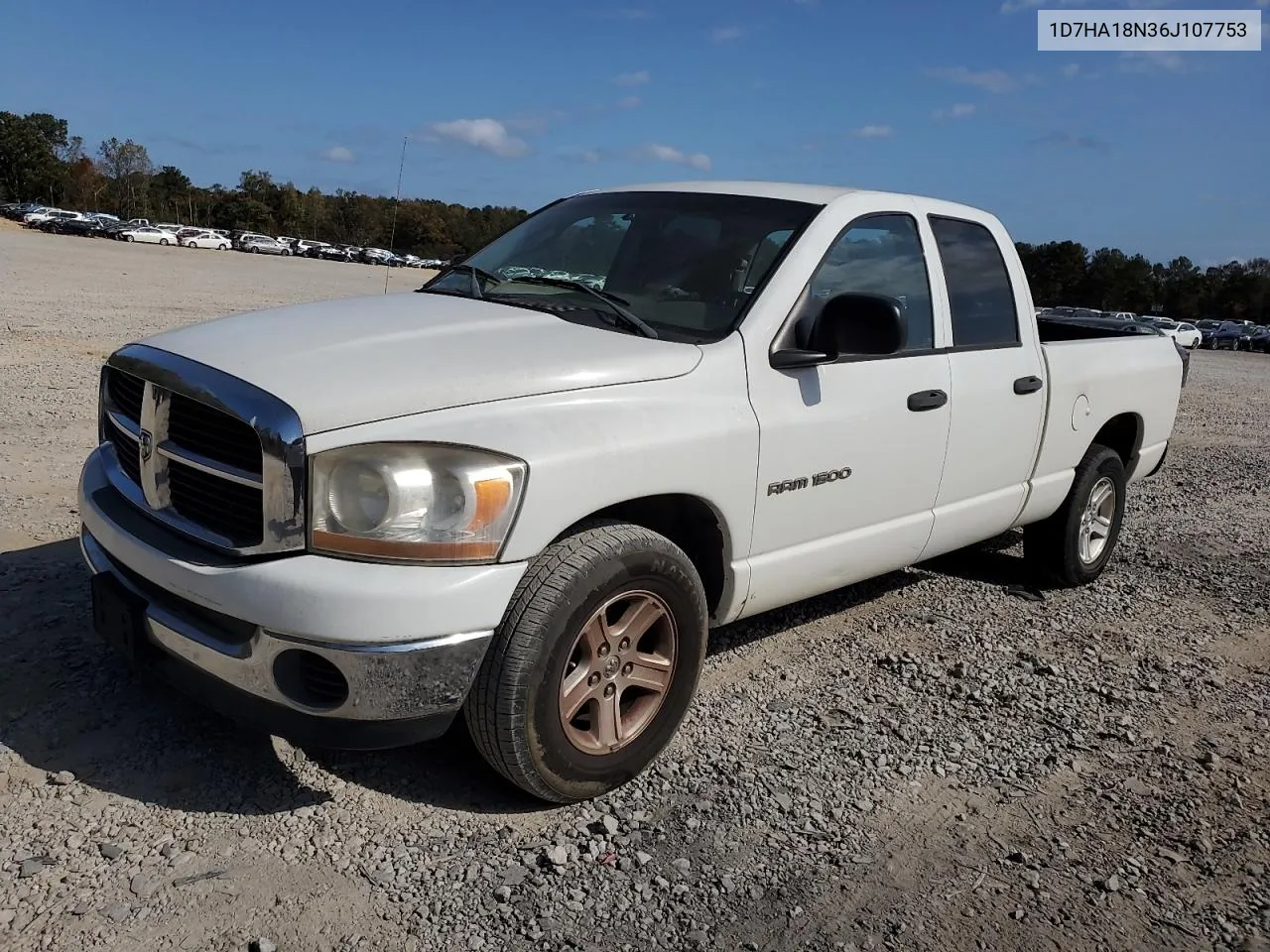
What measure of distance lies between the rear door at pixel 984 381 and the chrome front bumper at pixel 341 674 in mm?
2470

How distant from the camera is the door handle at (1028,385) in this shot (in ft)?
15.7

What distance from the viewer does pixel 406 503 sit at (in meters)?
2.74

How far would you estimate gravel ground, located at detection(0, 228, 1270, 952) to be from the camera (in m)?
2.72

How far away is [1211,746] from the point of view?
3.97 meters

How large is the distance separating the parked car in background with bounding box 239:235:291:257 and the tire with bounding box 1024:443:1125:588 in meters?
72.3

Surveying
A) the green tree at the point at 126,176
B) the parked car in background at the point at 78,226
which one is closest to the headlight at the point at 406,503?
the parked car in background at the point at 78,226

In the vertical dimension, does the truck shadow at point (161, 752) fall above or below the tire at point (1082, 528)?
below

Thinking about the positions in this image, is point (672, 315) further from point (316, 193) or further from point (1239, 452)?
point (316, 193)

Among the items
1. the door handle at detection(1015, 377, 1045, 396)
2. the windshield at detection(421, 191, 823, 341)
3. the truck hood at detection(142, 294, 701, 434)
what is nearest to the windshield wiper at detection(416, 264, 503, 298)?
the windshield at detection(421, 191, 823, 341)

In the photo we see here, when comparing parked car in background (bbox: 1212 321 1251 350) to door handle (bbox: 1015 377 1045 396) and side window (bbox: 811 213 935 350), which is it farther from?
side window (bbox: 811 213 935 350)

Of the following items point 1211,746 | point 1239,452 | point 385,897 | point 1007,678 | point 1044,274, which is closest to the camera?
point 385,897

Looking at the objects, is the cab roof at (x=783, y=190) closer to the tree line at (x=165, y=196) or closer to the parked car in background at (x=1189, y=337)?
the parked car in background at (x=1189, y=337)

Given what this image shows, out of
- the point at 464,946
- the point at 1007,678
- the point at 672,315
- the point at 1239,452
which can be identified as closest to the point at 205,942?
the point at 464,946

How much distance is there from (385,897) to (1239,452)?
36.4 feet
